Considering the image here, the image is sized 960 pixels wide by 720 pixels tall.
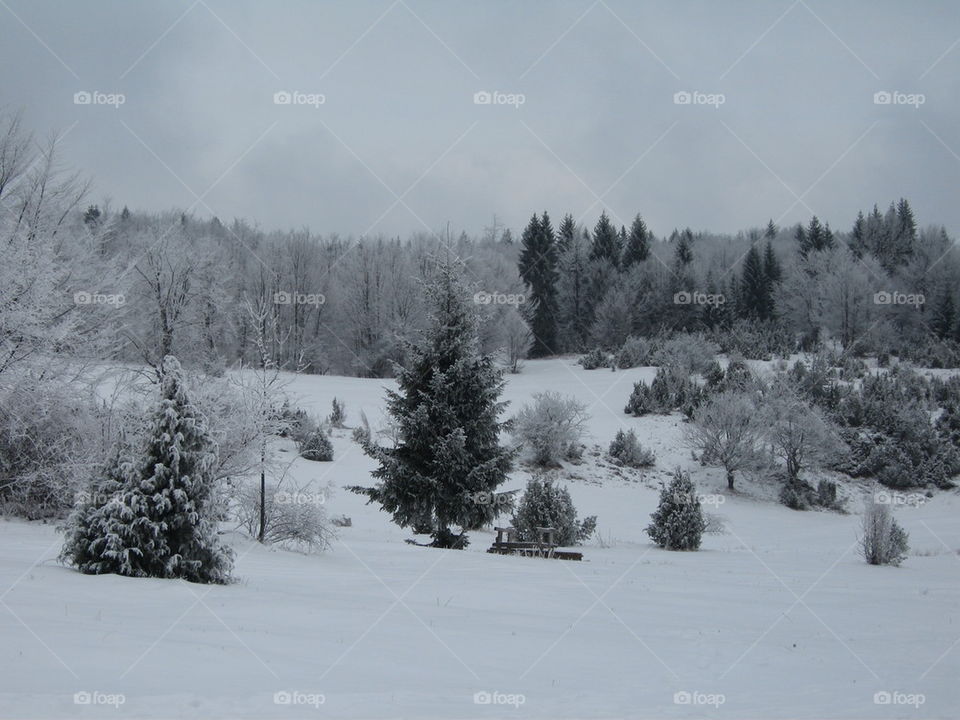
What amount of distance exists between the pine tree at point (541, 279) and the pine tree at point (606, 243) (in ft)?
12.6

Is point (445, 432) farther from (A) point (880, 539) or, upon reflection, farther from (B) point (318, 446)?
(B) point (318, 446)

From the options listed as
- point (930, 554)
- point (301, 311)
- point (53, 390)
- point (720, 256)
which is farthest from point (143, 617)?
point (720, 256)

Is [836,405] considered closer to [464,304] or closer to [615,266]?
[464,304]

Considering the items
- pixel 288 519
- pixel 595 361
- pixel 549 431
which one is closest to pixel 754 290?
pixel 595 361

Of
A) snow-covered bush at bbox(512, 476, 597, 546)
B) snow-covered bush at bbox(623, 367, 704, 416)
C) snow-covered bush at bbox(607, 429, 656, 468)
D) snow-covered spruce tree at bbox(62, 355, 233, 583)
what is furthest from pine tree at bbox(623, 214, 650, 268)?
snow-covered spruce tree at bbox(62, 355, 233, 583)

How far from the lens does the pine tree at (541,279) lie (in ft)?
214

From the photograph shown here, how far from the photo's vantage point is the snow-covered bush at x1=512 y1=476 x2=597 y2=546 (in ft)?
65.3

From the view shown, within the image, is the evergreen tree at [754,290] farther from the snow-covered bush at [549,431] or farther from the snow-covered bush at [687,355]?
the snow-covered bush at [549,431]

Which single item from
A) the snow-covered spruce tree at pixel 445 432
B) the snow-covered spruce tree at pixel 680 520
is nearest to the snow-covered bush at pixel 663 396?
the snow-covered spruce tree at pixel 680 520

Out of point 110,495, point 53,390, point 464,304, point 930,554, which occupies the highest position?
point 464,304

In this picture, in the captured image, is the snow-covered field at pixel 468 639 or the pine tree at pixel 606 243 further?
the pine tree at pixel 606 243

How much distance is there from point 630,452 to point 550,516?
517 inches

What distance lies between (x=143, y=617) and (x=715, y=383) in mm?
35908

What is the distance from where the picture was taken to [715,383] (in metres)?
39.8
